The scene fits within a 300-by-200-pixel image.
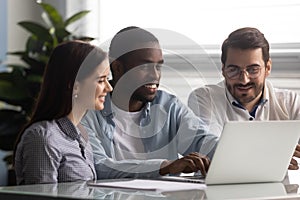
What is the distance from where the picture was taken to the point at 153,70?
2818mm

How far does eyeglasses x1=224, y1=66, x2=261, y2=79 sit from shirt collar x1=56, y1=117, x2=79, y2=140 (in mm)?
1022

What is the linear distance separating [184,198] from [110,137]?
1.02m

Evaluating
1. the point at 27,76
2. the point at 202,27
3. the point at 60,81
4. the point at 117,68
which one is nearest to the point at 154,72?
the point at 117,68

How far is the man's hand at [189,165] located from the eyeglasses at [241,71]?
878 mm

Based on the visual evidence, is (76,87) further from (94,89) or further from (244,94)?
(244,94)

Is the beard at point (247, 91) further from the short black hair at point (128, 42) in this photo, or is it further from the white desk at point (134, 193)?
the white desk at point (134, 193)

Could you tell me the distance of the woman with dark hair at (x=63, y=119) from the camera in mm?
2213

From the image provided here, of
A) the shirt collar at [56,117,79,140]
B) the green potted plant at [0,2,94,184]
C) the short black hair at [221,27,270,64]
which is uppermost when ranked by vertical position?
the short black hair at [221,27,270,64]

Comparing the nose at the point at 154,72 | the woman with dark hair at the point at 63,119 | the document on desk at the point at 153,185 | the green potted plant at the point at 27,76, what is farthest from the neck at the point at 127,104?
the green potted plant at the point at 27,76

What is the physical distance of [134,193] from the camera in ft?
5.95

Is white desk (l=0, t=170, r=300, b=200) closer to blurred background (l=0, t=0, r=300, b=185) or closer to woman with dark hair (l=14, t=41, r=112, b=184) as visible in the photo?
woman with dark hair (l=14, t=41, r=112, b=184)

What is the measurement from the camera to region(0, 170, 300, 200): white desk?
175 centimetres

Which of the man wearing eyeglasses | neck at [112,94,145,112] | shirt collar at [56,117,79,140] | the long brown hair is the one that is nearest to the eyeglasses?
the man wearing eyeglasses

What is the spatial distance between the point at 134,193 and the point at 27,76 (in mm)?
2458
